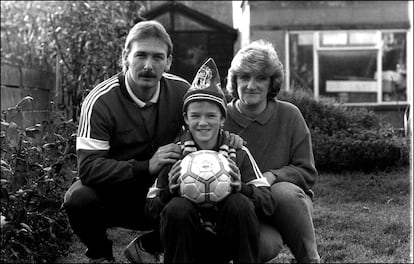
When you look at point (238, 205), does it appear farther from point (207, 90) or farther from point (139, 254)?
point (139, 254)

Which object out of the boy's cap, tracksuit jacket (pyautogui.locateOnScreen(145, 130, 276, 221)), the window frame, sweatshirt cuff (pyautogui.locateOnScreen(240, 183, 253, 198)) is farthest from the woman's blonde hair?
the window frame

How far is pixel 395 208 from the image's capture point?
24.1ft

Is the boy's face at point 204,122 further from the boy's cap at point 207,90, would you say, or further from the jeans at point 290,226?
the jeans at point 290,226

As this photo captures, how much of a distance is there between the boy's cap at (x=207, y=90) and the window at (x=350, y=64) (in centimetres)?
1003

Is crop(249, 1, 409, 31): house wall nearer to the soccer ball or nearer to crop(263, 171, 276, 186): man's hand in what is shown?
crop(263, 171, 276, 186): man's hand

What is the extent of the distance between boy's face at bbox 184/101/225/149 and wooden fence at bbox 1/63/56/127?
1810 millimetres

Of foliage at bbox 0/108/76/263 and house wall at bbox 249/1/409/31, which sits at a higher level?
house wall at bbox 249/1/409/31

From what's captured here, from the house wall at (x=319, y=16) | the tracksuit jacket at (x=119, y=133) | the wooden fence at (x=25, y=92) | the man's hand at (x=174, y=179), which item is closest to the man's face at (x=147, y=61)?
the tracksuit jacket at (x=119, y=133)

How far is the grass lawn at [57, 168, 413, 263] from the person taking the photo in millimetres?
5559

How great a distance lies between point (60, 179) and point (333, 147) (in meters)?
4.29

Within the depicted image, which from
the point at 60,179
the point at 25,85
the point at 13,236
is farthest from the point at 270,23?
the point at 13,236

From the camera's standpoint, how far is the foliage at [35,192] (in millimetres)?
4566

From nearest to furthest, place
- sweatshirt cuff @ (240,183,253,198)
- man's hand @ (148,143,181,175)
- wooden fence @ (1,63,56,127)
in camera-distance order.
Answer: sweatshirt cuff @ (240,183,253,198) → man's hand @ (148,143,181,175) → wooden fence @ (1,63,56,127)

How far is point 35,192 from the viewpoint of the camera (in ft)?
16.0
